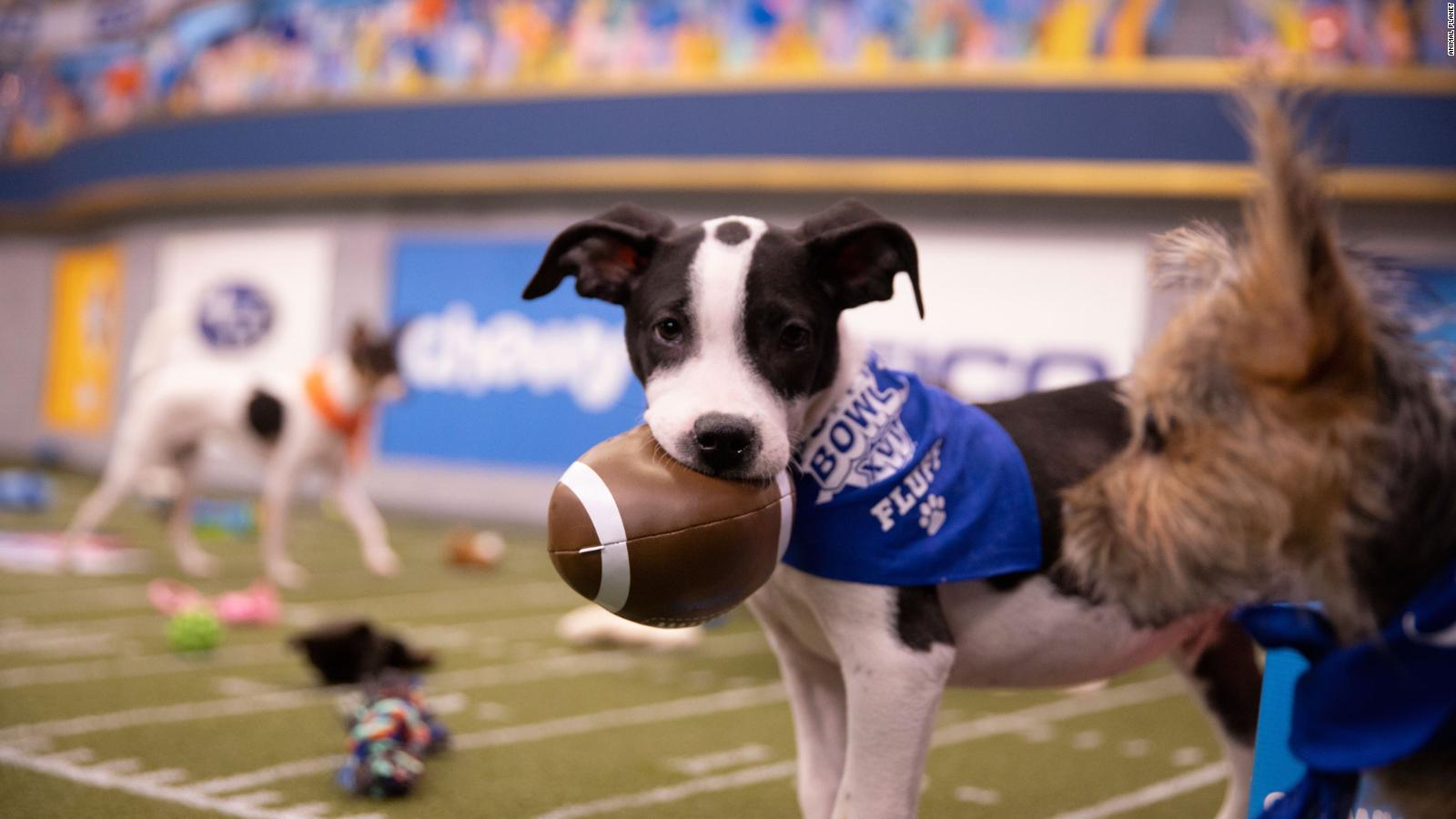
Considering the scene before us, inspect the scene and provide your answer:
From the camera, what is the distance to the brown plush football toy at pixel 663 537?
7.36 feet

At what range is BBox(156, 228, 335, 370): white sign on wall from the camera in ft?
46.5

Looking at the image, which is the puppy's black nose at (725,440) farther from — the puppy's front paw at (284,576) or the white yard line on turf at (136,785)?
the puppy's front paw at (284,576)

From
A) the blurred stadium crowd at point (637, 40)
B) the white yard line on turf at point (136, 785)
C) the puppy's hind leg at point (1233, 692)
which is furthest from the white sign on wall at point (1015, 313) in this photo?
the white yard line on turf at point (136, 785)

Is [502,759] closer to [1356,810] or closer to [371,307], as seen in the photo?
[1356,810]

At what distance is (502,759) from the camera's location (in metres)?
4.05

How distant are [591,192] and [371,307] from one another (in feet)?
9.95

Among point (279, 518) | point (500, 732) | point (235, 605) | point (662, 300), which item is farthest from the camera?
point (279, 518)

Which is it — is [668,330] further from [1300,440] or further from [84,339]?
[84,339]

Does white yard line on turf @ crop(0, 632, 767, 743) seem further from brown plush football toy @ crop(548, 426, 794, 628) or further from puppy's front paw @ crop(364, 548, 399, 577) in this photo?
puppy's front paw @ crop(364, 548, 399, 577)

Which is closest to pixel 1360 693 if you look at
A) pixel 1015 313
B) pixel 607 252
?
pixel 607 252

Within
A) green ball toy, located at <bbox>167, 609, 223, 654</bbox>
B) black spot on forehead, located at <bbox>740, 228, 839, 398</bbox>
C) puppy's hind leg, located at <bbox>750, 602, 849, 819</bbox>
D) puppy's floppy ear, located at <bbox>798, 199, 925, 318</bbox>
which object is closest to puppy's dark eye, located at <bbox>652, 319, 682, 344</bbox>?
black spot on forehead, located at <bbox>740, 228, 839, 398</bbox>

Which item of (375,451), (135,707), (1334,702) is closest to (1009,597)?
(1334,702)

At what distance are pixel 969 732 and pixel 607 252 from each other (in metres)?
2.86

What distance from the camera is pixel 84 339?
1838 centimetres
